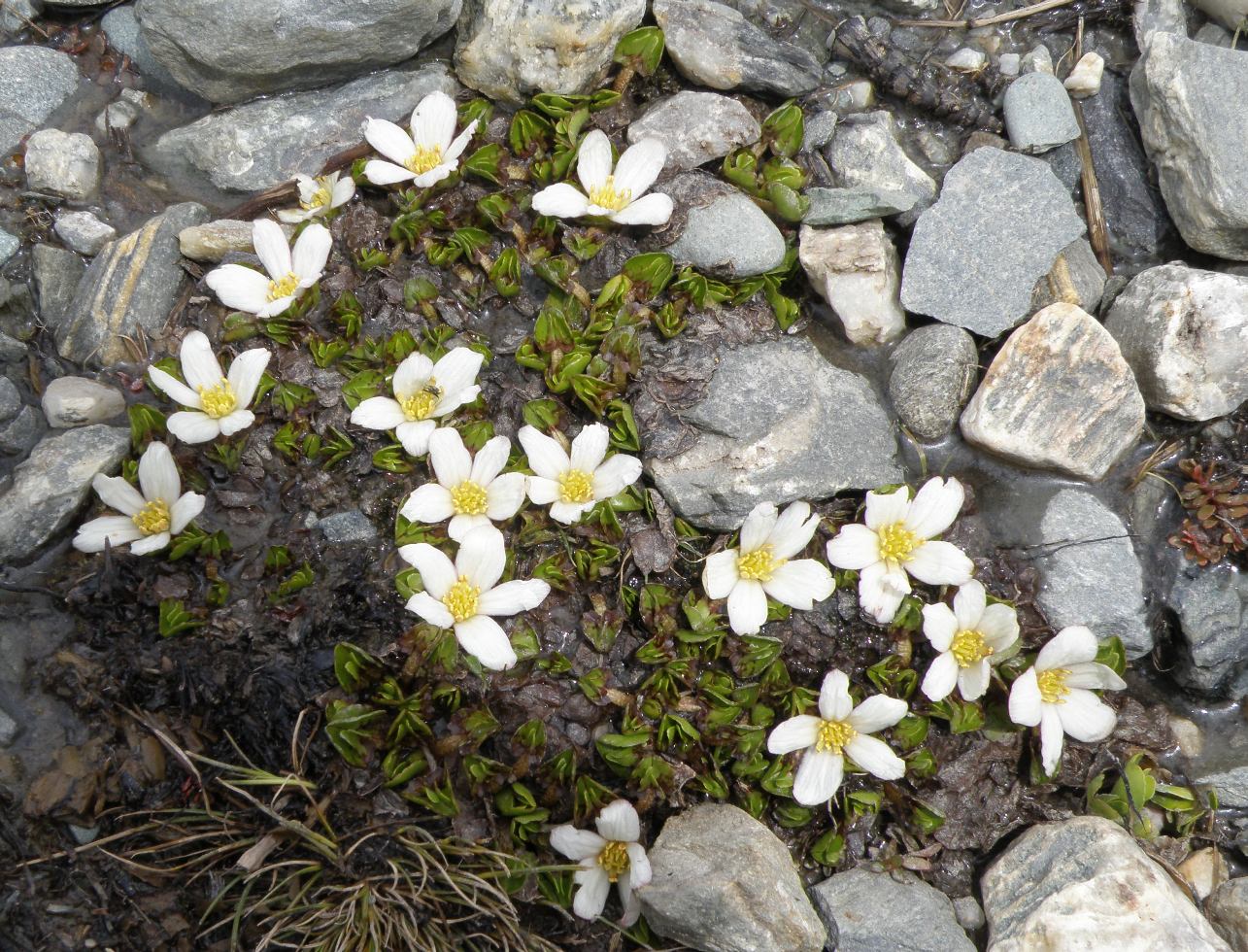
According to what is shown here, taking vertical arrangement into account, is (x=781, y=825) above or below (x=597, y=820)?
→ below

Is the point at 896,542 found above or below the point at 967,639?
above

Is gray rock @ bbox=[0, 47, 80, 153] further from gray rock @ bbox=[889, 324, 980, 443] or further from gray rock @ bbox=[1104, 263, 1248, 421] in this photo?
gray rock @ bbox=[1104, 263, 1248, 421]

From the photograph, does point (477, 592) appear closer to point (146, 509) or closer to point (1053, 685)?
point (146, 509)

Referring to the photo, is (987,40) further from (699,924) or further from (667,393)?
(699,924)

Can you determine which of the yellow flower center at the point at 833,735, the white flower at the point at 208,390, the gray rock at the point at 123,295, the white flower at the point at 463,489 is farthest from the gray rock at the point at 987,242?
the gray rock at the point at 123,295

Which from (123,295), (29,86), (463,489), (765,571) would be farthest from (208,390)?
(765,571)

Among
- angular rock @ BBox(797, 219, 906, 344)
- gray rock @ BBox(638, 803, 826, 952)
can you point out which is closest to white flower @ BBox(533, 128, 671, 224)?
angular rock @ BBox(797, 219, 906, 344)

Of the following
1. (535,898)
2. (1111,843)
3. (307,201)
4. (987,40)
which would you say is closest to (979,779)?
(1111,843)
